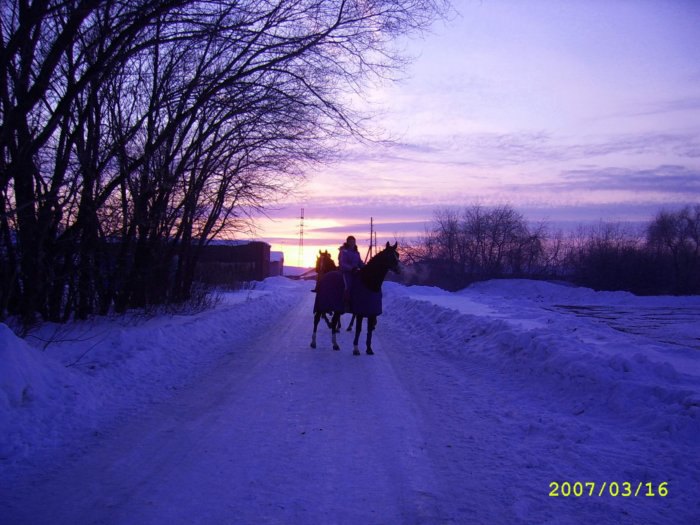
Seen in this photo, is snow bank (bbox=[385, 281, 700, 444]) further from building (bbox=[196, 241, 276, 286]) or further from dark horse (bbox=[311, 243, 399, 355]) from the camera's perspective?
building (bbox=[196, 241, 276, 286])

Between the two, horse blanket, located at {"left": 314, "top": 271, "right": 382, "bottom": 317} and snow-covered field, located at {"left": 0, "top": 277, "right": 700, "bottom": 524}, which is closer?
snow-covered field, located at {"left": 0, "top": 277, "right": 700, "bottom": 524}

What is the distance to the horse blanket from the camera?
37.7ft

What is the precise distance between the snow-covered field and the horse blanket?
3.77 ft

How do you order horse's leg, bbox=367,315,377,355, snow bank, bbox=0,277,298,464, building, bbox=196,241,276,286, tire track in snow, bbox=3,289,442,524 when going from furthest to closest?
building, bbox=196,241,276,286, horse's leg, bbox=367,315,377,355, snow bank, bbox=0,277,298,464, tire track in snow, bbox=3,289,442,524

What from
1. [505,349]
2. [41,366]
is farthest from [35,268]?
[505,349]

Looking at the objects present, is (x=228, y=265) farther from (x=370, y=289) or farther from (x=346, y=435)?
(x=346, y=435)

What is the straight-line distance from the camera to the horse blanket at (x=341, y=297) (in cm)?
1148

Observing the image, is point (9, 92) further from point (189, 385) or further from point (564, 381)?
point (564, 381)

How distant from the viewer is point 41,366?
22.8 feet

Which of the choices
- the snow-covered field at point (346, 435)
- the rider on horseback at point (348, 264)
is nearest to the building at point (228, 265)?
the rider on horseback at point (348, 264)

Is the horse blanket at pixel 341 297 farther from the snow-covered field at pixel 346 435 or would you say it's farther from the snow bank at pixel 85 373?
the snow bank at pixel 85 373
